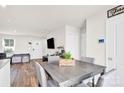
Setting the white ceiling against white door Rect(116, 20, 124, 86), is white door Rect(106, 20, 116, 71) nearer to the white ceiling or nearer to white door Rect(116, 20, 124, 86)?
white door Rect(116, 20, 124, 86)

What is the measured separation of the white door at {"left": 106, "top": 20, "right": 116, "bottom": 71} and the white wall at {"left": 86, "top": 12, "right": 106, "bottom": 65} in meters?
0.19

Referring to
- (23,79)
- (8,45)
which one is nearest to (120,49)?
(23,79)

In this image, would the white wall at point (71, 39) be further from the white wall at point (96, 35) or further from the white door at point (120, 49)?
the white door at point (120, 49)

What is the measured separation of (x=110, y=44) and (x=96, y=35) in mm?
652

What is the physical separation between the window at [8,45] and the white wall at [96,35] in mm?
7203

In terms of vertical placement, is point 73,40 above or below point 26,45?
above

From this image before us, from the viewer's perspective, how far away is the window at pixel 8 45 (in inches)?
346

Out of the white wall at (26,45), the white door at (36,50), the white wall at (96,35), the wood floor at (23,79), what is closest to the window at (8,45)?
the white wall at (26,45)

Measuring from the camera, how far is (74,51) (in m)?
5.51

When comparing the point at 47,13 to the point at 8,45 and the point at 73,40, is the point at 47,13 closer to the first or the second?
the point at 73,40

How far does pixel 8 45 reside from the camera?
895 centimetres

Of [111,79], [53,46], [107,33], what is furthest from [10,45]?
[111,79]
